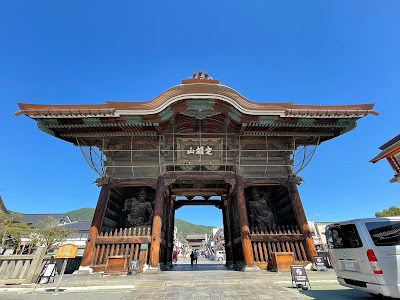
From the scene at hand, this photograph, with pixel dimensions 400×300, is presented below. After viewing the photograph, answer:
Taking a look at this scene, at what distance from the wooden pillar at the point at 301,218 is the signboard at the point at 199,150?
4.30 m

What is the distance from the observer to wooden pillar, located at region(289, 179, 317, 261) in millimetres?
11164

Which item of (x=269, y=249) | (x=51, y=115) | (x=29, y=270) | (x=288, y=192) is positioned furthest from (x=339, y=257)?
(x=51, y=115)

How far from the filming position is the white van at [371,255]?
13.5ft

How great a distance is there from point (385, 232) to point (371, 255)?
0.54m

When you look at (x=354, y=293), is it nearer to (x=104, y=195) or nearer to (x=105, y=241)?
(x=105, y=241)

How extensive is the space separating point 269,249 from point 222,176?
14.3 ft

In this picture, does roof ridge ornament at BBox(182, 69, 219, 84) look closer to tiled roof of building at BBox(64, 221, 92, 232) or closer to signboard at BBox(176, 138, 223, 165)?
signboard at BBox(176, 138, 223, 165)

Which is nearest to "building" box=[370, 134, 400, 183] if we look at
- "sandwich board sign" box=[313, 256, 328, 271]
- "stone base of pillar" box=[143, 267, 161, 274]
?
"sandwich board sign" box=[313, 256, 328, 271]

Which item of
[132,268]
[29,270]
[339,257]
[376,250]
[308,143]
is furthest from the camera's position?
[308,143]

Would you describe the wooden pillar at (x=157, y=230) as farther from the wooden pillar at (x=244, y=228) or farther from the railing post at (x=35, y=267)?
the railing post at (x=35, y=267)

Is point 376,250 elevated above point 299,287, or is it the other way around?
point 376,250

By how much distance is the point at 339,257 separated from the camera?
17.5ft

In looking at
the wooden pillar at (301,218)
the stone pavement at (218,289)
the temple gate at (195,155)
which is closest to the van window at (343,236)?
the stone pavement at (218,289)

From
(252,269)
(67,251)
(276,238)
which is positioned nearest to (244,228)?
(276,238)
